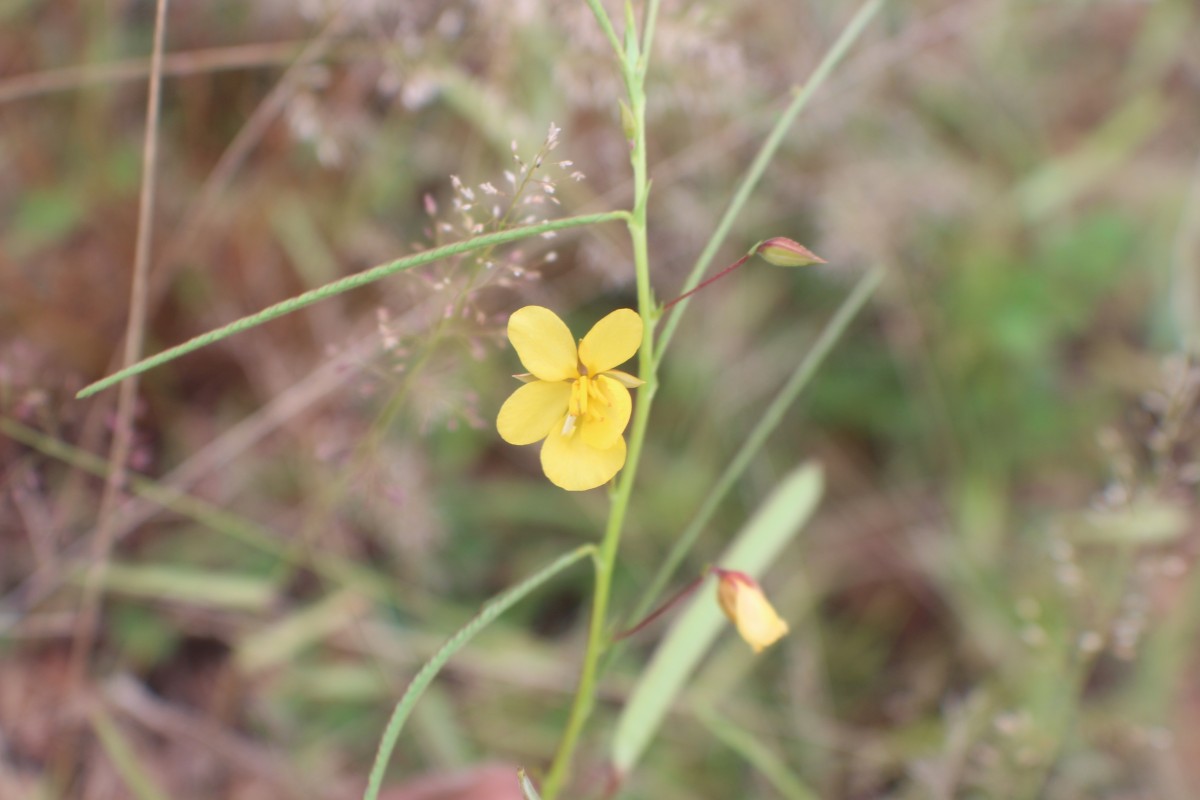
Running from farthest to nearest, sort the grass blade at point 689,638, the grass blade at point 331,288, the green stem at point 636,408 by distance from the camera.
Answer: the grass blade at point 689,638 < the green stem at point 636,408 < the grass blade at point 331,288

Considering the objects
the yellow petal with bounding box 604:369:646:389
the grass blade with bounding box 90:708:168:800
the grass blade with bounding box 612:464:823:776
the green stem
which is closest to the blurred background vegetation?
the grass blade with bounding box 90:708:168:800

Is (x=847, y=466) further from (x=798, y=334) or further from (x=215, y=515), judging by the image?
(x=215, y=515)

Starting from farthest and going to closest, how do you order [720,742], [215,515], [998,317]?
[998,317] < [720,742] < [215,515]

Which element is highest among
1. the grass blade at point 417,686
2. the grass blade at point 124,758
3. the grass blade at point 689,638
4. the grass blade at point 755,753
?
the grass blade at point 417,686

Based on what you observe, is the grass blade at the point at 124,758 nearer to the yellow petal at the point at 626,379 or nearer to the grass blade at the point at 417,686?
the grass blade at the point at 417,686

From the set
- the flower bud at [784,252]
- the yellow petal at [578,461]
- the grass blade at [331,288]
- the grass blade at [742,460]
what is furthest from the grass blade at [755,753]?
the grass blade at [331,288]

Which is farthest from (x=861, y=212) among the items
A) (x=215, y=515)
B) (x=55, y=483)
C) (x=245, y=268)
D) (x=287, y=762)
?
(x=55, y=483)
